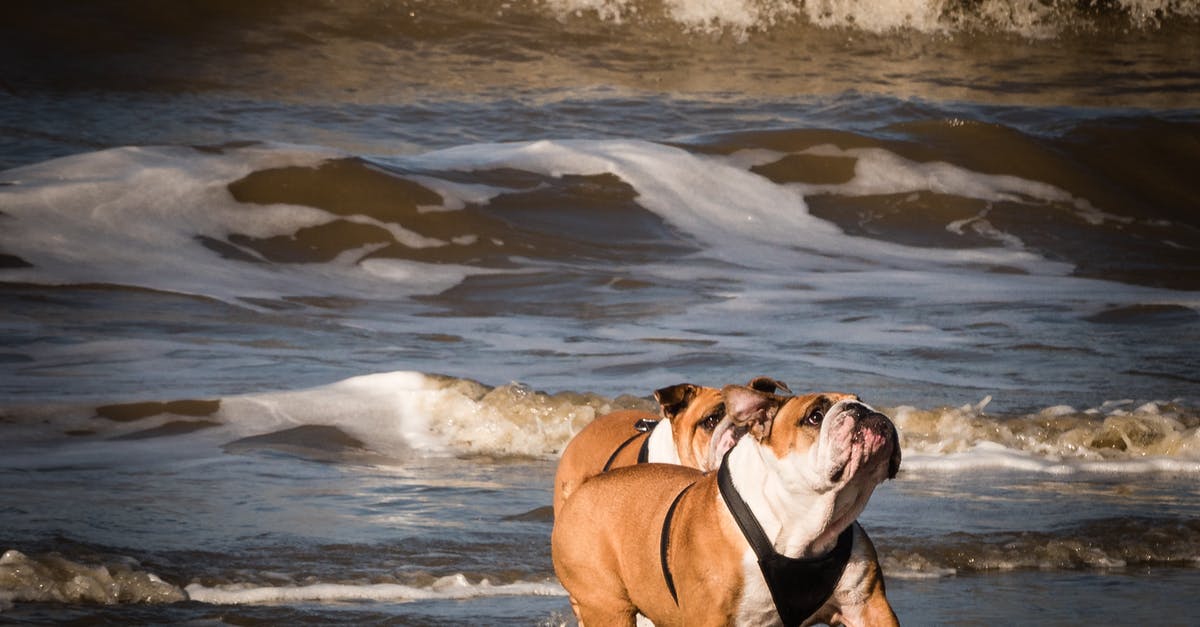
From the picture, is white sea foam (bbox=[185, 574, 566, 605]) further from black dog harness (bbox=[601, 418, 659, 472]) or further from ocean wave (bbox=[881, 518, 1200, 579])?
ocean wave (bbox=[881, 518, 1200, 579])

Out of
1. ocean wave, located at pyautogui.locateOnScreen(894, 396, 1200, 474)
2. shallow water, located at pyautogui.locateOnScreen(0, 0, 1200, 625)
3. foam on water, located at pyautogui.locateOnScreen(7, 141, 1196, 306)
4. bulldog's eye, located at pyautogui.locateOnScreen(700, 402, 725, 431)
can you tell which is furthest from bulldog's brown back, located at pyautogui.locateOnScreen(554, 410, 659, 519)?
foam on water, located at pyautogui.locateOnScreen(7, 141, 1196, 306)

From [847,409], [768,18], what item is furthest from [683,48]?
[847,409]

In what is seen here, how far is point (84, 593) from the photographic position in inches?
230

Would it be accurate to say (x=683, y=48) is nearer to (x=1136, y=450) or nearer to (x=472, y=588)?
A: (x=1136, y=450)

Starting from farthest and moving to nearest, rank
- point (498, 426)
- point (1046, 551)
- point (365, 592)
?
point (498, 426)
point (1046, 551)
point (365, 592)

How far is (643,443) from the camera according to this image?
546 centimetres

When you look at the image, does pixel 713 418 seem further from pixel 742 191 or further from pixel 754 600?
pixel 742 191

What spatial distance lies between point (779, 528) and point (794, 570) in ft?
0.35

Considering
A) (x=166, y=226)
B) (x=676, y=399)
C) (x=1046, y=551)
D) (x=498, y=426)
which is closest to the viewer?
(x=676, y=399)

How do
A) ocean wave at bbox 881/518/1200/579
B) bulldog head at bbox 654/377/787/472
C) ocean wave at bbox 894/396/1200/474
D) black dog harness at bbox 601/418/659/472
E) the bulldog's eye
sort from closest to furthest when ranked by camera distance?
bulldog head at bbox 654/377/787/472
the bulldog's eye
black dog harness at bbox 601/418/659/472
ocean wave at bbox 881/518/1200/579
ocean wave at bbox 894/396/1200/474

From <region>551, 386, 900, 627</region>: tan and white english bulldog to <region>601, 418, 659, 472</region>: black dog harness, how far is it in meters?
1.07

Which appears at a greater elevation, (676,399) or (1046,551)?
(676,399)

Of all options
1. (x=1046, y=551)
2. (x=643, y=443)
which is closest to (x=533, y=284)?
(x=1046, y=551)

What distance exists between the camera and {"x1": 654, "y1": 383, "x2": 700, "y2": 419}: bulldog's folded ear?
5211 millimetres
